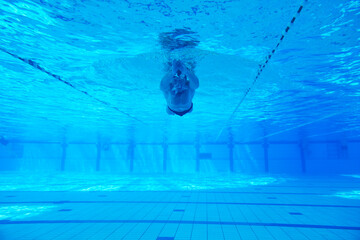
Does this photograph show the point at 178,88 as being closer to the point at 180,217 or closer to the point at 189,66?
the point at 189,66

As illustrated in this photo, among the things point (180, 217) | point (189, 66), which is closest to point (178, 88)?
point (189, 66)

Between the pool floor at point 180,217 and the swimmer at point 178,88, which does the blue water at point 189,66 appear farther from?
the swimmer at point 178,88

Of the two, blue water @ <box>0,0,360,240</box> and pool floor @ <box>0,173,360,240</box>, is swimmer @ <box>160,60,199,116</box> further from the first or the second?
pool floor @ <box>0,173,360,240</box>

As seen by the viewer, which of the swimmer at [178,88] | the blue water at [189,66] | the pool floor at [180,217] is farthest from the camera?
the pool floor at [180,217]

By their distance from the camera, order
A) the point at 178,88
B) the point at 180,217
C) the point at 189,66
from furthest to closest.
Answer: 1. the point at 180,217
2. the point at 189,66
3. the point at 178,88

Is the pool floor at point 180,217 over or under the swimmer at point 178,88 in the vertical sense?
under

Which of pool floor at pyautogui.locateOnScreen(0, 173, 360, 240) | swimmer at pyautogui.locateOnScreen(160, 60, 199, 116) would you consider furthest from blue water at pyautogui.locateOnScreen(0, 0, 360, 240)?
swimmer at pyautogui.locateOnScreen(160, 60, 199, 116)

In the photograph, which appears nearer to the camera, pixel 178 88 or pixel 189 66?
pixel 178 88

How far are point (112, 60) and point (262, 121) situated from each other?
1061cm

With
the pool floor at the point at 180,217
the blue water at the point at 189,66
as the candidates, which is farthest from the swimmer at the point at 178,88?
the pool floor at the point at 180,217

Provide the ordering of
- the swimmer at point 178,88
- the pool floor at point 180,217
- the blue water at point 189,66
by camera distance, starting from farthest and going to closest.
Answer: the pool floor at point 180,217
the swimmer at point 178,88
the blue water at point 189,66

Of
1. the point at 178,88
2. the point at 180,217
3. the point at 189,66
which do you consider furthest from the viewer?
the point at 180,217

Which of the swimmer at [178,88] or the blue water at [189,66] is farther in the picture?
the swimmer at [178,88]

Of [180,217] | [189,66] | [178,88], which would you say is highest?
[189,66]
